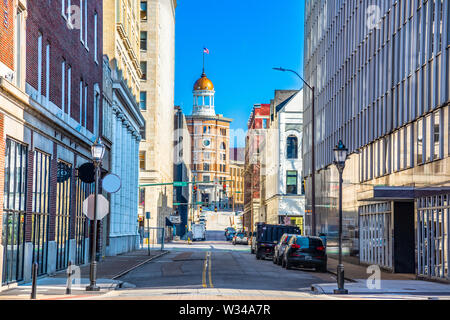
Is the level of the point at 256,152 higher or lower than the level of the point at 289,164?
higher

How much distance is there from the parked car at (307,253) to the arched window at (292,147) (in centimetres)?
5601

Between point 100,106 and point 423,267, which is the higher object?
point 100,106

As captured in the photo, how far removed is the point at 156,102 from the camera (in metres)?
87.3

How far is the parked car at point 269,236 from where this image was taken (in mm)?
47594

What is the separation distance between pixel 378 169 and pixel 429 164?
30.0 ft

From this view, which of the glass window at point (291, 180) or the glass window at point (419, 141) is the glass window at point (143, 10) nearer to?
the glass window at point (291, 180)

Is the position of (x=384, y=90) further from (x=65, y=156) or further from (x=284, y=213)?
(x=284, y=213)

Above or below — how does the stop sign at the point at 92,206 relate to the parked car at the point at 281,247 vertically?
above

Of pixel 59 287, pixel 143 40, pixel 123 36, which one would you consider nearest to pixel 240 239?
pixel 143 40

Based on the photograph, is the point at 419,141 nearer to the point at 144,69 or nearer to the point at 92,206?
the point at 92,206

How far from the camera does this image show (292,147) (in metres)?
91.7

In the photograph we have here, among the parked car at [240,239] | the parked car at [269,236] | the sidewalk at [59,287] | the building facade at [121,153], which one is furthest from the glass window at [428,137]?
the parked car at [240,239]

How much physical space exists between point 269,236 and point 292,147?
44187 millimetres

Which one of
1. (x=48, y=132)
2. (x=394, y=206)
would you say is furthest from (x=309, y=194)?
(x=48, y=132)
